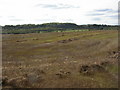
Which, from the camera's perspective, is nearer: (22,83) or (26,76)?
(22,83)

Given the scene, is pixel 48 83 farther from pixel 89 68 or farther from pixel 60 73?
pixel 89 68

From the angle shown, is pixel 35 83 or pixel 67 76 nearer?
pixel 35 83

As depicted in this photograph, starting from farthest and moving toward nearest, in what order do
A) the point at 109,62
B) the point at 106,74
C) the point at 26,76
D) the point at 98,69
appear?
the point at 109,62
the point at 98,69
the point at 106,74
the point at 26,76

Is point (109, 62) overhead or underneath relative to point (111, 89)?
overhead

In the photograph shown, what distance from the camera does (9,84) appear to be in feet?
58.0

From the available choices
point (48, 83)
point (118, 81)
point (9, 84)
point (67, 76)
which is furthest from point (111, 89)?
point (9, 84)

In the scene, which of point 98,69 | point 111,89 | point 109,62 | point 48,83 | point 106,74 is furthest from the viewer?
point 109,62

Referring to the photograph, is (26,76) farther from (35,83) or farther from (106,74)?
(106,74)

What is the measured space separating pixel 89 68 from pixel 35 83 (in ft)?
28.4

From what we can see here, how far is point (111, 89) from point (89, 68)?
622 cm

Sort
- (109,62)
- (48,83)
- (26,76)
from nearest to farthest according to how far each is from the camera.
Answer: (48,83) < (26,76) < (109,62)

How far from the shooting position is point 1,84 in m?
17.8

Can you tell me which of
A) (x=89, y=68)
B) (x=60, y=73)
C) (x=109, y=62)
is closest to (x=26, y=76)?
(x=60, y=73)

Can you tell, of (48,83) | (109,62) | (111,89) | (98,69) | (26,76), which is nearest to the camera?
(111,89)
